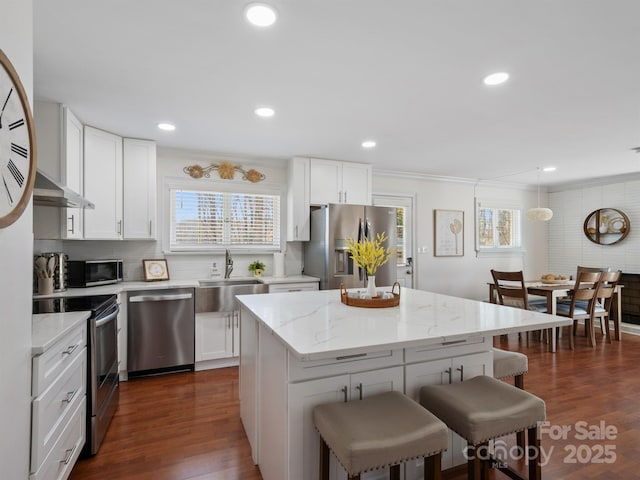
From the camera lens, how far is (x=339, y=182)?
176 inches

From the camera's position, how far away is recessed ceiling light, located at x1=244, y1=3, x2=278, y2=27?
160 cm

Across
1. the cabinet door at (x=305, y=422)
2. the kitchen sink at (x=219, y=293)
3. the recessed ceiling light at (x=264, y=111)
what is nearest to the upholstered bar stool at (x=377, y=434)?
the cabinet door at (x=305, y=422)

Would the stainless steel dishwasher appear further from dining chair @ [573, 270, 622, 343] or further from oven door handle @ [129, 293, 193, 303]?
dining chair @ [573, 270, 622, 343]

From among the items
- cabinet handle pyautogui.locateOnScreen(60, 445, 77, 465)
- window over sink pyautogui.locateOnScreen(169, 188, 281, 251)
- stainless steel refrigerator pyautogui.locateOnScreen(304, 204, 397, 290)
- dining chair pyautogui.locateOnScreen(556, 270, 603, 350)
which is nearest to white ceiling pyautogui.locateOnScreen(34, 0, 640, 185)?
window over sink pyautogui.locateOnScreen(169, 188, 281, 251)

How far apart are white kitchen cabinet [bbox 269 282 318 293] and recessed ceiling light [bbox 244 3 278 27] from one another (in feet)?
8.74

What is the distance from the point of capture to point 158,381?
3322 mm

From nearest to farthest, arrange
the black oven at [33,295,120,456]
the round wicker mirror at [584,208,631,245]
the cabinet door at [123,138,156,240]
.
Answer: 1. the black oven at [33,295,120,456]
2. the cabinet door at [123,138,156,240]
3. the round wicker mirror at [584,208,631,245]

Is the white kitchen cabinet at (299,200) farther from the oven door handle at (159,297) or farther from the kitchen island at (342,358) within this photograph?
the kitchen island at (342,358)

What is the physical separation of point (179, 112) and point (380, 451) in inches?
113

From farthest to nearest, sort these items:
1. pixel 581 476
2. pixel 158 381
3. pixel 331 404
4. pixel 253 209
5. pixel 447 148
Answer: pixel 253 209, pixel 447 148, pixel 158 381, pixel 581 476, pixel 331 404

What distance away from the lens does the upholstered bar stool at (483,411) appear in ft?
4.56

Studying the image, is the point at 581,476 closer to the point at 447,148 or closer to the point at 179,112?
the point at 447,148

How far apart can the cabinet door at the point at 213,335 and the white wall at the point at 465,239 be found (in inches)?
114

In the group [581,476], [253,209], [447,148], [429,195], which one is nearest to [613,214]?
[429,195]
